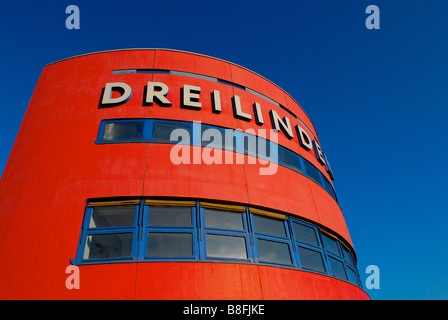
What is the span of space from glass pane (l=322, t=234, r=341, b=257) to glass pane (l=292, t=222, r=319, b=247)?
67 cm

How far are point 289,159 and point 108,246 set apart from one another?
6.87 metres

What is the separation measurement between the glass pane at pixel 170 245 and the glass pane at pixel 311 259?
3571mm

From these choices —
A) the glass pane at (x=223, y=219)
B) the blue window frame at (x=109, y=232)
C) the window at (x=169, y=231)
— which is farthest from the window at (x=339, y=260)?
the blue window frame at (x=109, y=232)

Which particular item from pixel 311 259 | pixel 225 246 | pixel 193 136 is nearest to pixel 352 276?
pixel 311 259

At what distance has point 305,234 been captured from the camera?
10031 mm

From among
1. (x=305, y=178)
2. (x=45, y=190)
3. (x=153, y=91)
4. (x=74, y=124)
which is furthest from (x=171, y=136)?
(x=305, y=178)

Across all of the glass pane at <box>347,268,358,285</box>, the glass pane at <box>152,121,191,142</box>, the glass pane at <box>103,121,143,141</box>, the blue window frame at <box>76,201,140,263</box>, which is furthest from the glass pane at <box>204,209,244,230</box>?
the glass pane at <box>347,268,358,285</box>

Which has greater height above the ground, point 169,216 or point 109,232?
point 169,216

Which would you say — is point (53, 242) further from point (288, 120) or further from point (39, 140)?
point (288, 120)

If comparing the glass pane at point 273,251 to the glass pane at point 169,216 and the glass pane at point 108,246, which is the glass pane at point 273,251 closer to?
the glass pane at point 169,216

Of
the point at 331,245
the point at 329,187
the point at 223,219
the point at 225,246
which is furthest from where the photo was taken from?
the point at 329,187

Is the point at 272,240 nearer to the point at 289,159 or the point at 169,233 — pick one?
the point at 169,233

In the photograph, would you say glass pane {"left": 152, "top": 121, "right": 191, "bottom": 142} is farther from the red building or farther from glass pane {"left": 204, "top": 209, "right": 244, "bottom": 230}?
glass pane {"left": 204, "top": 209, "right": 244, "bottom": 230}

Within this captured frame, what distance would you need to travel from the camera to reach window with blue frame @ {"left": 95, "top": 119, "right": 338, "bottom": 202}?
952 centimetres
